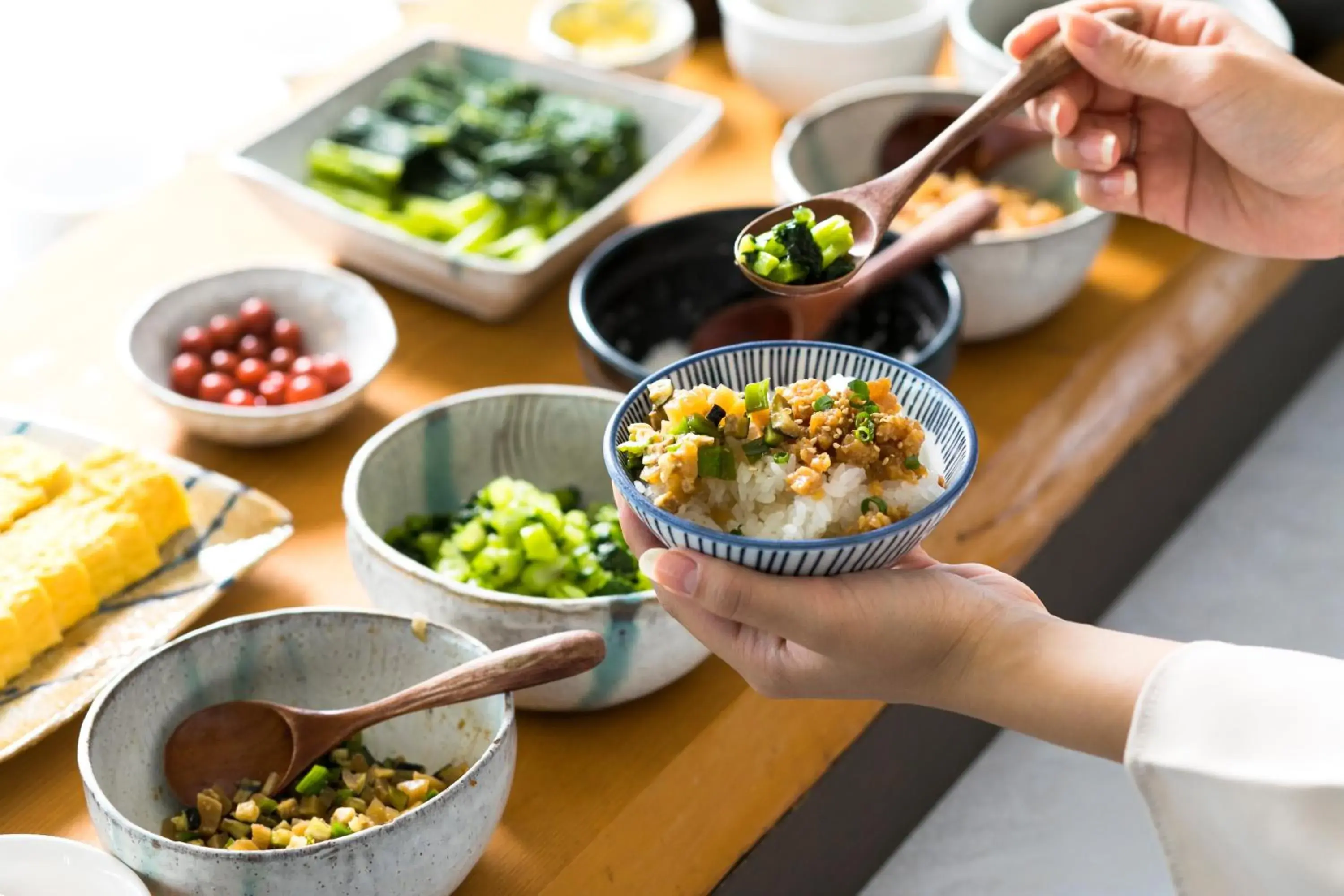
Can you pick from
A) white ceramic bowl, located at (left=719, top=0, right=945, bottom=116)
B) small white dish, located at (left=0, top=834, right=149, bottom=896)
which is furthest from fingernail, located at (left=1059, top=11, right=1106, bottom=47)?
small white dish, located at (left=0, top=834, right=149, bottom=896)

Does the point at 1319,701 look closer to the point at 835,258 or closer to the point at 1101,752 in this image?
the point at 1101,752

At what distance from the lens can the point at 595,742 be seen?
1.38 metres

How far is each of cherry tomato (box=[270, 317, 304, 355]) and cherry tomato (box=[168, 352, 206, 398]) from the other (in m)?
0.12

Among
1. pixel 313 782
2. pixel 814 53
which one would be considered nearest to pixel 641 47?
pixel 814 53

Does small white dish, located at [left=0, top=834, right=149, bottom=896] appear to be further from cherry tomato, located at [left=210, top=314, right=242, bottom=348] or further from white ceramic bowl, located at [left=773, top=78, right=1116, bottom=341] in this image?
white ceramic bowl, located at [left=773, top=78, right=1116, bottom=341]

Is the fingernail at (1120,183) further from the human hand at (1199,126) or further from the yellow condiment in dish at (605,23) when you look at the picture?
the yellow condiment in dish at (605,23)

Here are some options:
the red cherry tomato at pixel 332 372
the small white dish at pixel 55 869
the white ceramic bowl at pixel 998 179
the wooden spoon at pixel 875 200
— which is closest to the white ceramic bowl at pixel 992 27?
the white ceramic bowl at pixel 998 179

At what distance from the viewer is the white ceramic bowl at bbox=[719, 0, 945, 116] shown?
7.45 feet

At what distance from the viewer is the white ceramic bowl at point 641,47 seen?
8.01 ft

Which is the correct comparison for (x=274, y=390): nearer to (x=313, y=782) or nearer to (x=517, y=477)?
(x=517, y=477)

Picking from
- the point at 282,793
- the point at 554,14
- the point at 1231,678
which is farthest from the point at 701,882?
the point at 554,14

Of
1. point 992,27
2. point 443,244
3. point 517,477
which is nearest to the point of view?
point 517,477

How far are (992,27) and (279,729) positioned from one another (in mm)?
1766

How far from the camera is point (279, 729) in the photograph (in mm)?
1241
